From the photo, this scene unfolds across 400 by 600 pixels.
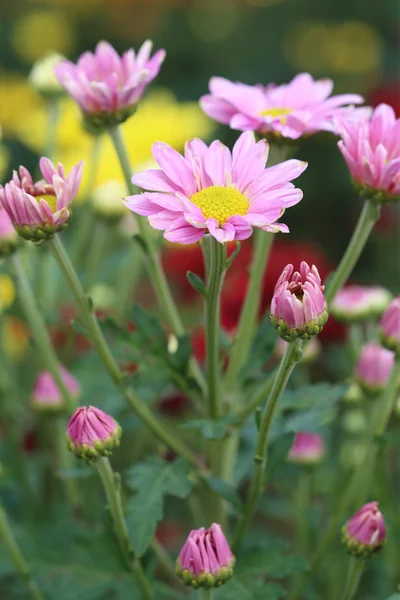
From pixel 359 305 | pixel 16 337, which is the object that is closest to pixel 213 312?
pixel 359 305

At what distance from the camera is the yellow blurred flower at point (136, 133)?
3.61 ft

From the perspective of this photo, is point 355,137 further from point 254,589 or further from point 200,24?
point 200,24

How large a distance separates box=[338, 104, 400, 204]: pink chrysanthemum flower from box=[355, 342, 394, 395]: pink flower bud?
6.2 inches

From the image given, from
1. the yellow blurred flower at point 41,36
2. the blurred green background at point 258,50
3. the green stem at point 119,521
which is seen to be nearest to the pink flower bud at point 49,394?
the green stem at point 119,521

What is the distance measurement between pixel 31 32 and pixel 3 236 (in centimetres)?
247

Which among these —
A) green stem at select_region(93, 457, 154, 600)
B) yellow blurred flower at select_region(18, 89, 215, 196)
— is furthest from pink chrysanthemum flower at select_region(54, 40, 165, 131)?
yellow blurred flower at select_region(18, 89, 215, 196)

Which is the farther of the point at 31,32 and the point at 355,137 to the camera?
the point at 31,32

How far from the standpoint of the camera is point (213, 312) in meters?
0.48

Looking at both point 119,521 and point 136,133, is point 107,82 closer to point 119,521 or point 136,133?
point 119,521

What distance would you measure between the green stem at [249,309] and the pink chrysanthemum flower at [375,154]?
74 millimetres

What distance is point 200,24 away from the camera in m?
2.98

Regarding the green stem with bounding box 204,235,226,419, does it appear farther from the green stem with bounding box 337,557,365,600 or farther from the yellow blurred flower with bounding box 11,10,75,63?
the yellow blurred flower with bounding box 11,10,75,63

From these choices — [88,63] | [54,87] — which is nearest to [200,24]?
[54,87]

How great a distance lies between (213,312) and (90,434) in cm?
10
